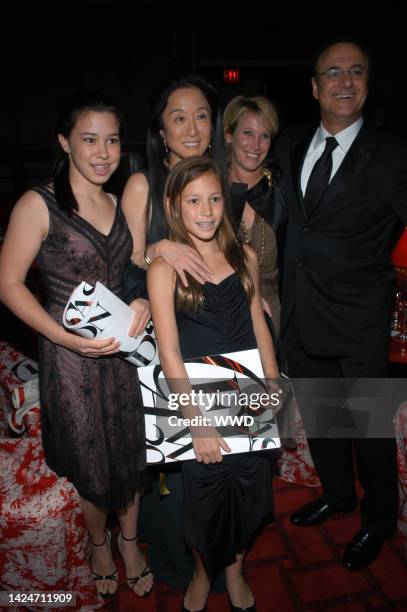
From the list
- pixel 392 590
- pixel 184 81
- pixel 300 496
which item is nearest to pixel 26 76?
pixel 184 81

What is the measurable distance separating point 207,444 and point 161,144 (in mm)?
1133

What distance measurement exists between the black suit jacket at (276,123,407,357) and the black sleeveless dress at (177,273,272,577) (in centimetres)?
48

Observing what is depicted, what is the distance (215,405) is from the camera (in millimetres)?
1661

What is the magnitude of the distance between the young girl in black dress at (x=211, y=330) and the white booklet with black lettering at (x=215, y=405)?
0.13ft

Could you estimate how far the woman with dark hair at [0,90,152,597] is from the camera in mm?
1621

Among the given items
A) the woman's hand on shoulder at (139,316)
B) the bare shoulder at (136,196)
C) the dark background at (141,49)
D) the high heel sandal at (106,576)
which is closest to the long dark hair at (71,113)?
the bare shoulder at (136,196)

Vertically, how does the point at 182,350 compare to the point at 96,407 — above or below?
above

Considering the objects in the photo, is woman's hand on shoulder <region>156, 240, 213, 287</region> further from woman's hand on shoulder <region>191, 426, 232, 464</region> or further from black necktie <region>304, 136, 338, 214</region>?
black necktie <region>304, 136, 338, 214</region>

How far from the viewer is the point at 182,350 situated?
1711mm

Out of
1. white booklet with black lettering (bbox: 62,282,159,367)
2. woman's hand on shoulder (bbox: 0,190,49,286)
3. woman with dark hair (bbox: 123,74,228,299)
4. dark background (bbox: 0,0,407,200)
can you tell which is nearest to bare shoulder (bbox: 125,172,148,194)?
woman with dark hair (bbox: 123,74,228,299)

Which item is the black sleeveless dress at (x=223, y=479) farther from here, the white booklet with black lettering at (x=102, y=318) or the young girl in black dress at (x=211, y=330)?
the white booklet with black lettering at (x=102, y=318)

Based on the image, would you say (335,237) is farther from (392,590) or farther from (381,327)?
(392,590)

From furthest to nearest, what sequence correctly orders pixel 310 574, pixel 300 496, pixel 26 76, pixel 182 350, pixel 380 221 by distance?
1. pixel 26 76
2. pixel 300 496
3. pixel 310 574
4. pixel 380 221
5. pixel 182 350

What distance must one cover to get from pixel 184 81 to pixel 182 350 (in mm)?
996
